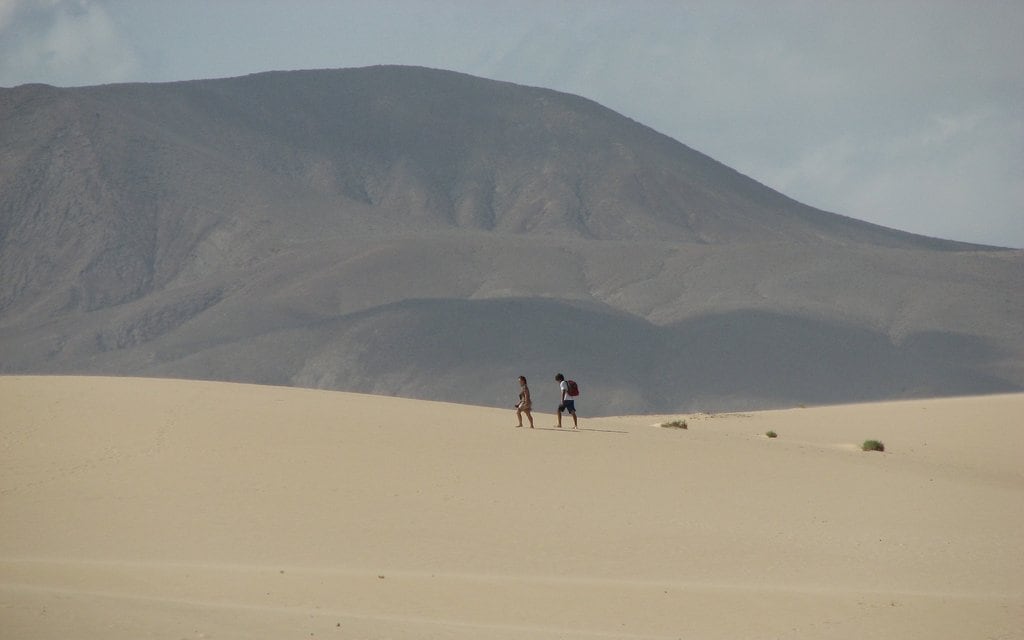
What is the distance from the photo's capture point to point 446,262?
95.6 metres

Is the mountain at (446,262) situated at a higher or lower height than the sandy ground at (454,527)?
higher

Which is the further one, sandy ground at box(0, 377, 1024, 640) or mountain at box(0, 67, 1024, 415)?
mountain at box(0, 67, 1024, 415)

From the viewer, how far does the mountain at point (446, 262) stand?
78000mm

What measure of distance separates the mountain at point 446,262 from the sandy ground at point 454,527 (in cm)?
4957

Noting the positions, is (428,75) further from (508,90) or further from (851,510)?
(851,510)

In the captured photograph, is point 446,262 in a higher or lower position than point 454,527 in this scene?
higher

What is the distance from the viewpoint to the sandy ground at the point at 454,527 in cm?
1155

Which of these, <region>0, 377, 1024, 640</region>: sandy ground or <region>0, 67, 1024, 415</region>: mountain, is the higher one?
<region>0, 67, 1024, 415</region>: mountain

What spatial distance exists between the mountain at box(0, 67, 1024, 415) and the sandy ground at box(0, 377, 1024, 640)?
4957 centimetres

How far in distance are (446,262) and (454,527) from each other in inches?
3168

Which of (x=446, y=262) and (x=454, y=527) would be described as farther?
(x=446, y=262)

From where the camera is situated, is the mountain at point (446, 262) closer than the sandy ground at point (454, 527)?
No

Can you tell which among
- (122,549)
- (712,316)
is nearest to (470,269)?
(712,316)

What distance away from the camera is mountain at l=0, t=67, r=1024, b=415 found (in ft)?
256
